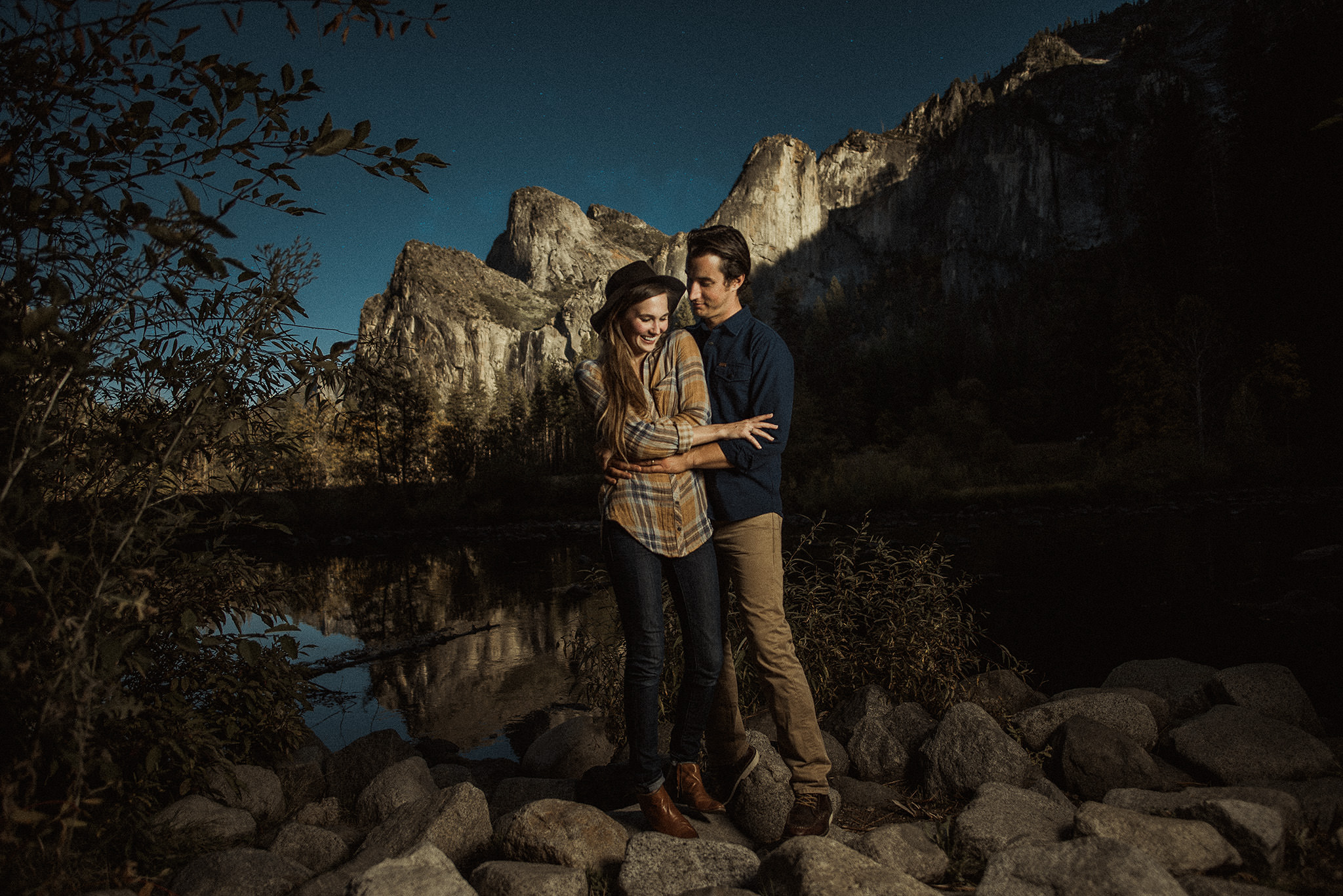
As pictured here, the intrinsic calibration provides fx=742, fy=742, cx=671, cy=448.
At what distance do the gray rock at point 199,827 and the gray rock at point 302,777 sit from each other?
528 mm

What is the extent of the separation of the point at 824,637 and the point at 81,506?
3951 mm

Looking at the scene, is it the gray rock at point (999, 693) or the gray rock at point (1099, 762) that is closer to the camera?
the gray rock at point (1099, 762)

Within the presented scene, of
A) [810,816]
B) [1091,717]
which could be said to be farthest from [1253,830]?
[1091,717]

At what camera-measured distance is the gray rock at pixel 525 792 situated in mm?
3309

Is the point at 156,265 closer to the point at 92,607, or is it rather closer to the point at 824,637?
the point at 92,607

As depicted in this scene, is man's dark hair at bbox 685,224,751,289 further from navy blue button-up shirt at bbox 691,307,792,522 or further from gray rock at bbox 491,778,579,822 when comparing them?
gray rock at bbox 491,778,579,822

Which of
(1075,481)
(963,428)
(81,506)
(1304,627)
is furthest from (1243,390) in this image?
(81,506)

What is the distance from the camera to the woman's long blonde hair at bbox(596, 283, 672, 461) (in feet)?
8.22

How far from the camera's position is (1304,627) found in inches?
265

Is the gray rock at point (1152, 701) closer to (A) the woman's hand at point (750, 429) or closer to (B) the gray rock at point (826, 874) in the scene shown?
(B) the gray rock at point (826, 874)

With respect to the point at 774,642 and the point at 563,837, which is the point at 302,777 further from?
the point at 774,642

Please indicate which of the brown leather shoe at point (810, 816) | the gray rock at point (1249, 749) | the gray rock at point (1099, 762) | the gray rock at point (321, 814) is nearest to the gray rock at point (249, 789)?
the gray rock at point (321, 814)

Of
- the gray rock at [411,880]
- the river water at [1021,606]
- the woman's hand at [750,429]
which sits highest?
the woman's hand at [750,429]

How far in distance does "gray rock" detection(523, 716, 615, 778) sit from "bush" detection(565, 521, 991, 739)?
35cm
